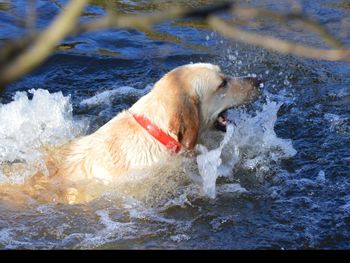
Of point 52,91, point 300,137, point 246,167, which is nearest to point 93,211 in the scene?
Result: point 246,167

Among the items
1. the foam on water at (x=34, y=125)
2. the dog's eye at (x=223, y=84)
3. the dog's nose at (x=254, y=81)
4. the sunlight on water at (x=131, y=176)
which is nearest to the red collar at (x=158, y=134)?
the sunlight on water at (x=131, y=176)

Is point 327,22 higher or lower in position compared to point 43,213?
higher

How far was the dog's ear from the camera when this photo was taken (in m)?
5.11

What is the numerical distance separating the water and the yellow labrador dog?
7.1 inches

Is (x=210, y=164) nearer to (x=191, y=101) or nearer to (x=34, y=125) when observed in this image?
(x=191, y=101)

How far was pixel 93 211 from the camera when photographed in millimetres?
5355

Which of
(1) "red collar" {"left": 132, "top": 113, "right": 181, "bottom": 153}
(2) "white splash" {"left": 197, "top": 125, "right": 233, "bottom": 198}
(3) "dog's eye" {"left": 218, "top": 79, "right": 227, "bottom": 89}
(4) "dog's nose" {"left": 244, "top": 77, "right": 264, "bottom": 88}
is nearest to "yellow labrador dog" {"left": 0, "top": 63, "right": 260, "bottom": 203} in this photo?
(1) "red collar" {"left": 132, "top": 113, "right": 181, "bottom": 153}

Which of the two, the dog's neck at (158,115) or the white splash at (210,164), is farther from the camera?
the white splash at (210,164)

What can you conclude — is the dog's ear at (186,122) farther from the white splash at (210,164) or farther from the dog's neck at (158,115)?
the white splash at (210,164)

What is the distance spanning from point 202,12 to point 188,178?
4423 mm

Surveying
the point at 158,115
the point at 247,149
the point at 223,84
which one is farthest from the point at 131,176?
the point at 247,149

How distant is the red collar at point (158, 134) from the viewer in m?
5.10

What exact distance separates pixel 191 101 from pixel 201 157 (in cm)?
64
